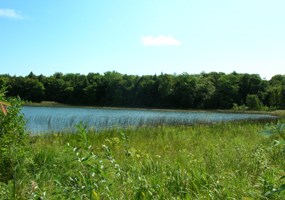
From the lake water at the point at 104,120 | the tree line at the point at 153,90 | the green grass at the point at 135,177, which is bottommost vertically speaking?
the lake water at the point at 104,120

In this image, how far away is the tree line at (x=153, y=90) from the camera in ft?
293

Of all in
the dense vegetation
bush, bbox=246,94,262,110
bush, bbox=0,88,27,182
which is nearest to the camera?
the dense vegetation

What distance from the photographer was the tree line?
89438 mm

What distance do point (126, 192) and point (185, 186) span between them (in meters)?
1.04

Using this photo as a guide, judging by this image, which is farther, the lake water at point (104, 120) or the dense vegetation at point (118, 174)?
the lake water at point (104, 120)

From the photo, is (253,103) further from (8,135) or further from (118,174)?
(118,174)

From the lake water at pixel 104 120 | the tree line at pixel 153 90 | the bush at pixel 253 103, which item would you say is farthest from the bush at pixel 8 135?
the tree line at pixel 153 90

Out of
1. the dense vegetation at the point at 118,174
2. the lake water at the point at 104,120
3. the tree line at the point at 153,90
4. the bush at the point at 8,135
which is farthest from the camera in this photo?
the tree line at the point at 153,90

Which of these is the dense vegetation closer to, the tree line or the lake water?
the lake water

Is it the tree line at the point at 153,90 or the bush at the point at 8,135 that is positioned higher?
the tree line at the point at 153,90

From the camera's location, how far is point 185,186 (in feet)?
13.2

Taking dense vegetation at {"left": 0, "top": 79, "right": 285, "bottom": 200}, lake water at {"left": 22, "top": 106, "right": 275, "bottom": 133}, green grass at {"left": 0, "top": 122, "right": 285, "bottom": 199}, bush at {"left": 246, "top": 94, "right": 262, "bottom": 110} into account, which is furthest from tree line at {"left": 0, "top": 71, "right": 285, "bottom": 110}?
green grass at {"left": 0, "top": 122, "right": 285, "bottom": 199}

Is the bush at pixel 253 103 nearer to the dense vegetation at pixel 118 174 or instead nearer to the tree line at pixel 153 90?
the tree line at pixel 153 90

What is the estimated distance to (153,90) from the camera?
100125 mm
